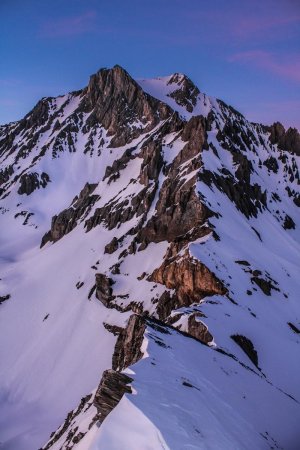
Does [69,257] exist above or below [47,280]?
above

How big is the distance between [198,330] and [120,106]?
124630 millimetres

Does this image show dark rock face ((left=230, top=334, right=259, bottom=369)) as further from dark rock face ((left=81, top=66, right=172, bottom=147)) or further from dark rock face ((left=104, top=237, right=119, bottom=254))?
dark rock face ((left=81, top=66, right=172, bottom=147))

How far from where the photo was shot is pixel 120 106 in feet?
472

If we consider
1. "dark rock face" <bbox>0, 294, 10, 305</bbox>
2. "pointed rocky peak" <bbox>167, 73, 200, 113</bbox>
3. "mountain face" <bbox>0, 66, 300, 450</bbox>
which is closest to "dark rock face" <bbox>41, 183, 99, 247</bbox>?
"mountain face" <bbox>0, 66, 300, 450</bbox>

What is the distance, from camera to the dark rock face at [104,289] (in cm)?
5588

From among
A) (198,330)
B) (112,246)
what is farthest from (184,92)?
(198,330)

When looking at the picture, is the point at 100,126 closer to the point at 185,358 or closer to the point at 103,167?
the point at 103,167

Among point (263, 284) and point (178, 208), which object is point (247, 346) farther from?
point (178, 208)

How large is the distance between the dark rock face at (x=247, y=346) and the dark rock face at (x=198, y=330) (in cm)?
314

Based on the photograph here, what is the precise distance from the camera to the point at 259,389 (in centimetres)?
2342

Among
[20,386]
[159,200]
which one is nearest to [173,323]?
[20,386]

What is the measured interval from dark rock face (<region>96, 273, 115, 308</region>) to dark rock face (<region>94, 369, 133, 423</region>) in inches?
1623

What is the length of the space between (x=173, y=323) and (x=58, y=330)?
92.4 feet

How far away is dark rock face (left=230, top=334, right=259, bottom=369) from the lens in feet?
102
